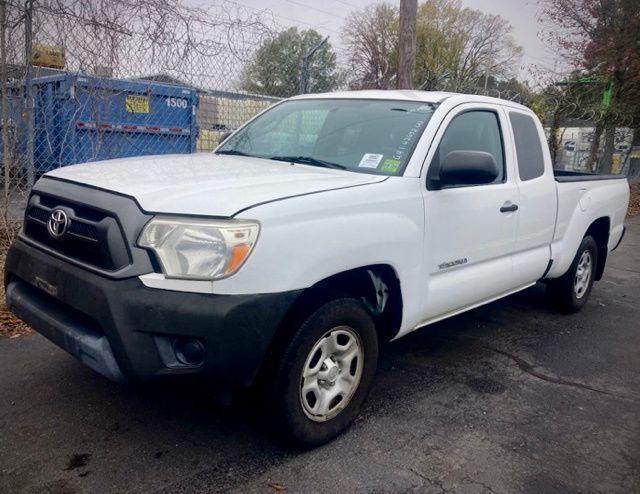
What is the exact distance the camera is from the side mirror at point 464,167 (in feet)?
11.0

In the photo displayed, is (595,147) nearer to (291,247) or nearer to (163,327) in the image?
(291,247)

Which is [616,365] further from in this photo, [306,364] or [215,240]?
[215,240]

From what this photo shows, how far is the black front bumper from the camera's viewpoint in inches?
94.1

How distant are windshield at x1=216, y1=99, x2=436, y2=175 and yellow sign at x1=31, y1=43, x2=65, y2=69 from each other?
226 centimetres

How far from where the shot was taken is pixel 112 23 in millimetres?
5363

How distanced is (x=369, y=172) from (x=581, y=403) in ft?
6.69

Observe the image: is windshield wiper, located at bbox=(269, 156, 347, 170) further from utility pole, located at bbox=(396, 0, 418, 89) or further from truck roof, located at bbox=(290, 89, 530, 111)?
utility pole, located at bbox=(396, 0, 418, 89)

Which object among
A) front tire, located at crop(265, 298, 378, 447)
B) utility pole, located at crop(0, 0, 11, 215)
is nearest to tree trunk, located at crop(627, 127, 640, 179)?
utility pole, located at crop(0, 0, 11, 215)

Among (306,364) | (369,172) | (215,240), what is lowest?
(306,364)

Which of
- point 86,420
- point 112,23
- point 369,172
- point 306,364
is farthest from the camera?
point 112,23

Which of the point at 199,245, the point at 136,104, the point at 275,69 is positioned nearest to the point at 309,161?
the point at 199,245

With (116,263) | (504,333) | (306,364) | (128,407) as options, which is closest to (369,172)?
(306,364)

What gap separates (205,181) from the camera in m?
2.85

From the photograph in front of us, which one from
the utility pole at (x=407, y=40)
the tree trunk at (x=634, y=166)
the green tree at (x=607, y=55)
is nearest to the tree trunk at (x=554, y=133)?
the green tree at (x=607, y=55)
